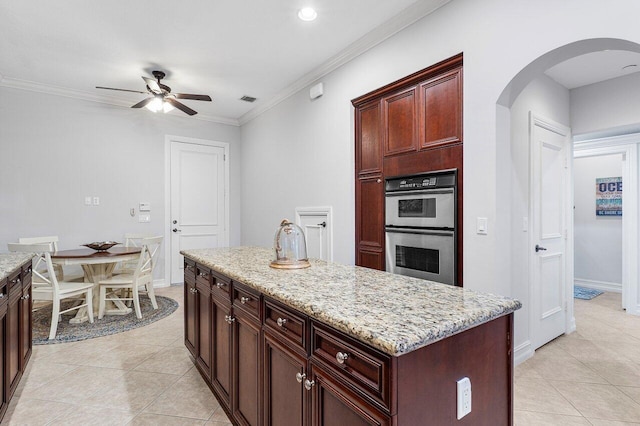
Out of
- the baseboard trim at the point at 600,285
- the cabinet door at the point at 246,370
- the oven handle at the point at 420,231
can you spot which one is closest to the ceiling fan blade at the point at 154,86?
the oven handle at the point at 420,231

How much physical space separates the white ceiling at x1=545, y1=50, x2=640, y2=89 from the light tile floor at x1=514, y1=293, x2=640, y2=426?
2440 mm

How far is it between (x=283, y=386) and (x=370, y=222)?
6.92 ft

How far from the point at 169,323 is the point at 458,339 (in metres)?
Answer: 3.32

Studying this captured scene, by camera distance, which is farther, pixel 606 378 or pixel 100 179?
pixel 100 179

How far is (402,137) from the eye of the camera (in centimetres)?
287

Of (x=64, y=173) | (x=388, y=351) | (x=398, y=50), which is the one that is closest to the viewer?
(x=388, y=351)

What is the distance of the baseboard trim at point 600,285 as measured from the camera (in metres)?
5.00

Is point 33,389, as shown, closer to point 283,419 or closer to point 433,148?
point 283,419

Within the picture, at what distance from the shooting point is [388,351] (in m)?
0.81

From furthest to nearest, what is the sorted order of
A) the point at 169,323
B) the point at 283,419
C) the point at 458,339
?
the point at 169,323 → the point at 283,419 → the point at 458,339

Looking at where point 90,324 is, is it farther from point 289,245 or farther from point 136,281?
point 289,245

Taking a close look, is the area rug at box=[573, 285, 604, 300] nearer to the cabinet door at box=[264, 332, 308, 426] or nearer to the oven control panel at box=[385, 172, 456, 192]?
the oven control panel at box=[385, 172, 456, 192]

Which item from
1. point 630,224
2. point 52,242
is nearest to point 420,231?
point 630,224

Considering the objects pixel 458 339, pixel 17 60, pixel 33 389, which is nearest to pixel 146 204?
pixel 17 60
